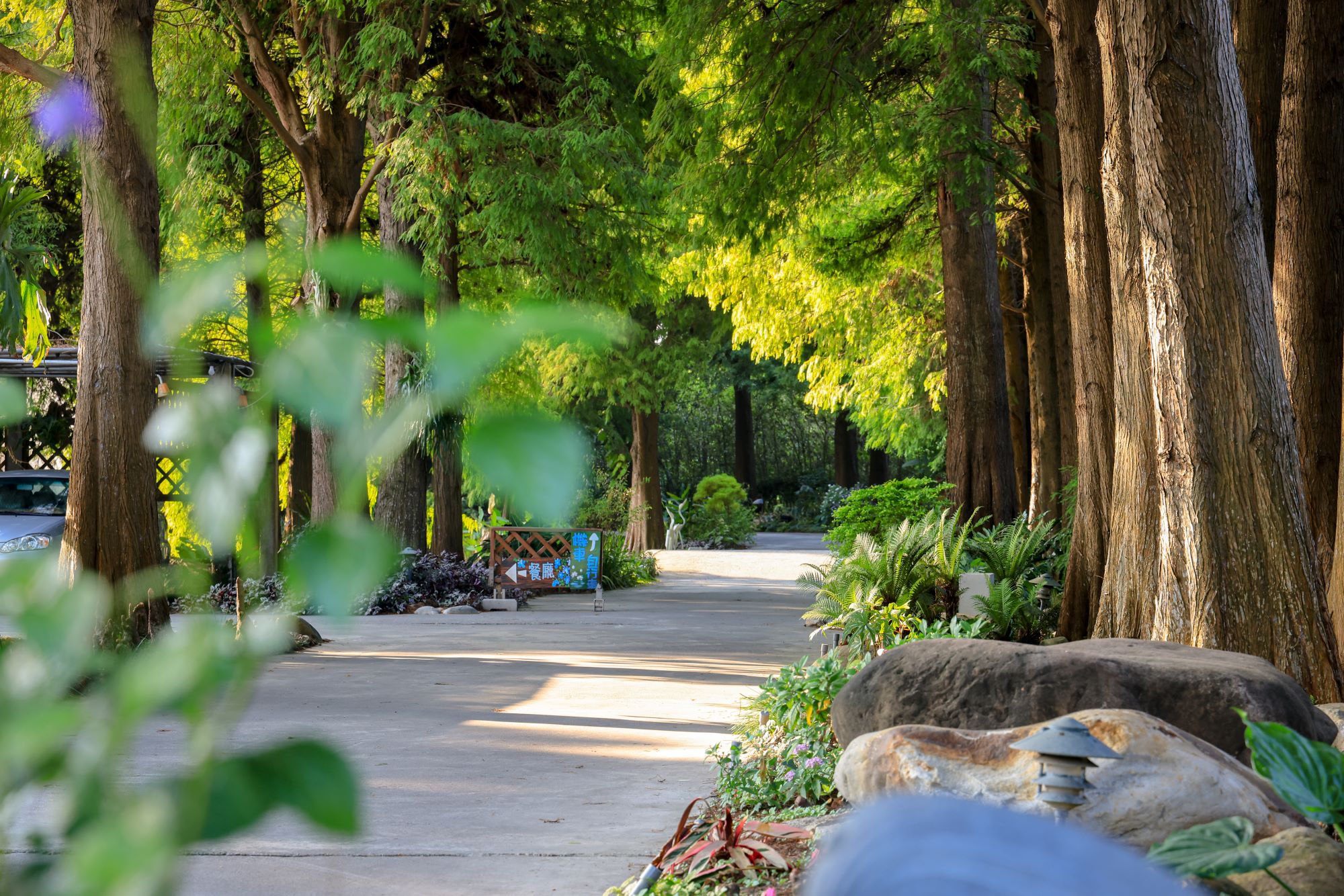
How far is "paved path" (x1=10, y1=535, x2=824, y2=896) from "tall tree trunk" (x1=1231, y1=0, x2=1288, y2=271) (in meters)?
5.06

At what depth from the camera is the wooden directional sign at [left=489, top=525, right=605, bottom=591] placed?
16.2 metres

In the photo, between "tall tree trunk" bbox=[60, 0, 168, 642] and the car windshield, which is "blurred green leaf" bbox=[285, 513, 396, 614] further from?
the car windshield

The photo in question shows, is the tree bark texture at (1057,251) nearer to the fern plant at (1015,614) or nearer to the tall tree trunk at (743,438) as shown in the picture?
the fern plant at (1015,614)

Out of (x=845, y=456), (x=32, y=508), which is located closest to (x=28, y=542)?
(x=32, y=508)

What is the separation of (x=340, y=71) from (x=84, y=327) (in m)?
7.60

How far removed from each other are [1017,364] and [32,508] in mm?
14777

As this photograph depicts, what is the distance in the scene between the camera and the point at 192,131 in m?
17.1

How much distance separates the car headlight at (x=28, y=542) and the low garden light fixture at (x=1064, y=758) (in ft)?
43.8

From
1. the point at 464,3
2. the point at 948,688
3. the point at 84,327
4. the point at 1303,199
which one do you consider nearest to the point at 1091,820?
the point at 948,688

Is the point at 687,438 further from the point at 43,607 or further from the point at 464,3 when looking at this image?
the point at 43,607

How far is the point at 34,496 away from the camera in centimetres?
1521

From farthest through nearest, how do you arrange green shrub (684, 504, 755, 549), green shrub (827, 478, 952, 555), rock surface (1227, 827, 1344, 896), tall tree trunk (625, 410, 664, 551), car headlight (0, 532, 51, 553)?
1. green shrub (684, 504, 755, 549)
2. tall tree trunk (625, 410, 664, 551)
3. car headlight (0, 532, 51, 553)
4. green shrub (827, 478, 952, 555)
5. rock surface (1227, 827, 1344, 896)

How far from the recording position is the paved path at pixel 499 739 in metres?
4.20

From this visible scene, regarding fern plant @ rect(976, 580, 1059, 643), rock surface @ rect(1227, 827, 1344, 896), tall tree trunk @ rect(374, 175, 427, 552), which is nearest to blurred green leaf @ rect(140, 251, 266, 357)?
rock surface @ rect(1227, 827, 1344, 896)
